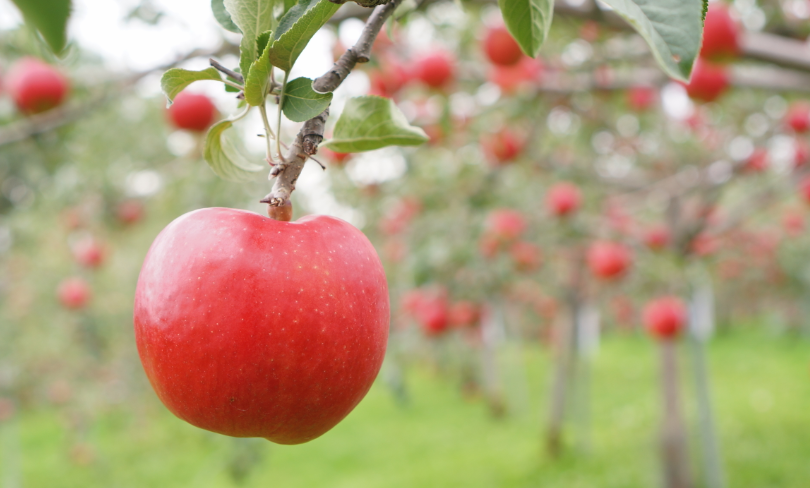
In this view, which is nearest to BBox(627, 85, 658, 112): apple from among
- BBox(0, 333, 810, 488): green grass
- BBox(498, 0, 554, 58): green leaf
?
BBox(0, 333, 810, 488): green grass

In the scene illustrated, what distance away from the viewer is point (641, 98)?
272cm

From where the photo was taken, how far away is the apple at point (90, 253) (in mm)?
3105

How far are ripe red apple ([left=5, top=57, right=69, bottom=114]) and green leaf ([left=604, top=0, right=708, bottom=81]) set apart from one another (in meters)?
2.00

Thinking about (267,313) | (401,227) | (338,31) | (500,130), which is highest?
(267,313)

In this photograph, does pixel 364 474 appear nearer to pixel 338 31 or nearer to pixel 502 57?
pixel 502 57

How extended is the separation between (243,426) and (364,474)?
485 cm

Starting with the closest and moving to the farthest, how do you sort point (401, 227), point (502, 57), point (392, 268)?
point (502, 57) → point (401, 227) → point (392, 268)

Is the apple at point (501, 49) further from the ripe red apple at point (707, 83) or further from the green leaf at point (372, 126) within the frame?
the green leaf at point (372, 126)

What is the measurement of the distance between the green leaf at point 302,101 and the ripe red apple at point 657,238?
119 inches

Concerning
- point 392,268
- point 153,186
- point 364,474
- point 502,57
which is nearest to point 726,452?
point 364,474

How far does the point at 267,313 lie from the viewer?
446mm

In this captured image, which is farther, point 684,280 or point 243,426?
point 684,280

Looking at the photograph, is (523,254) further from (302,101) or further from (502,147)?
(302,101)

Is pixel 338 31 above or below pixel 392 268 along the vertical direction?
above
